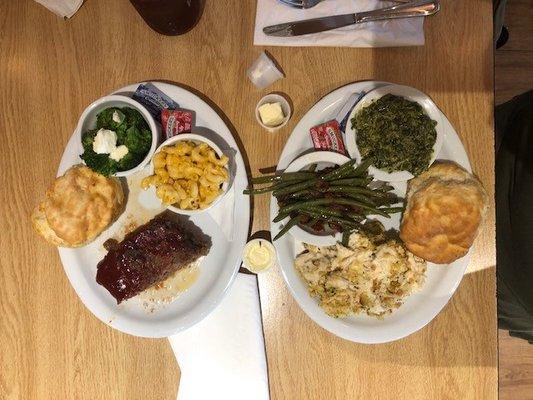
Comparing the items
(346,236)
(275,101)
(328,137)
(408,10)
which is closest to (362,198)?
(346,236)

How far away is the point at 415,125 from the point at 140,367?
1.43 meters

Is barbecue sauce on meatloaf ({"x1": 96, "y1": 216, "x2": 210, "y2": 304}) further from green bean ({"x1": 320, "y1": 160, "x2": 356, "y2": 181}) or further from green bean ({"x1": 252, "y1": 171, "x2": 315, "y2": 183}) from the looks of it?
green bean ({"x1": 320, "y1": 160, "x2": 356, "y2": 181})

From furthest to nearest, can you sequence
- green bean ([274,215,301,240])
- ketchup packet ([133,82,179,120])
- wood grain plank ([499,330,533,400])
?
wood grain plank ([499,330,533,400]) → ketchup packet ([133,82,179,120]) → green bean ([274,215,301,240])

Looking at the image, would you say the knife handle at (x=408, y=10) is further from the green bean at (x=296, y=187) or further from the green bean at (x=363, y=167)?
the green bean at (x=296, y=187)

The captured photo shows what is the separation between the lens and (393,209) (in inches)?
67.7

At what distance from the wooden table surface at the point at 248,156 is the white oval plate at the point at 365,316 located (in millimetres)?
76

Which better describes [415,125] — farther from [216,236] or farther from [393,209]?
[216,236]

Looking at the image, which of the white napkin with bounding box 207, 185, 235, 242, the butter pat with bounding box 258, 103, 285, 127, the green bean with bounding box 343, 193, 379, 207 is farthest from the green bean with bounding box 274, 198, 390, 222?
the butter pat with bounding box 258, 103, 285, 127

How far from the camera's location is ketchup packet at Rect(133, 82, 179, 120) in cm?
179

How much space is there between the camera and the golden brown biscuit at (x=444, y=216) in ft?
5.18

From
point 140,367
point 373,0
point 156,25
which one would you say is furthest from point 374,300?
point 156,25

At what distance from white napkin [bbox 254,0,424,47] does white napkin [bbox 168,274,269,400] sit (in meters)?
0.97

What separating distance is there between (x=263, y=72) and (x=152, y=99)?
0.46 meters

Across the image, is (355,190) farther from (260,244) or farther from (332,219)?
(260,244)
